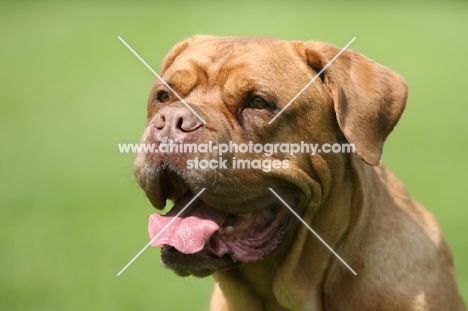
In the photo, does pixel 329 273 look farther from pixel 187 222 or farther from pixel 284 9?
pixel 284 9

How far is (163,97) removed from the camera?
17.8 feet

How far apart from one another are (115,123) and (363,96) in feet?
32.7

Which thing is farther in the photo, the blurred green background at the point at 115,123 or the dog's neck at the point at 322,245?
the blurred green background at the point at 115,123

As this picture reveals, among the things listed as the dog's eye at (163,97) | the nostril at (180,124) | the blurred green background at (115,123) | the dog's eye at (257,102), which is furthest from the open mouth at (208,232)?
the blurred green background at (115,123)

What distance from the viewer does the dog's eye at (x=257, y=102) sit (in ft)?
16.4

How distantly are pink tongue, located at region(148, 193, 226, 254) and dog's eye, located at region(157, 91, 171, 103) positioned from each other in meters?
0.64

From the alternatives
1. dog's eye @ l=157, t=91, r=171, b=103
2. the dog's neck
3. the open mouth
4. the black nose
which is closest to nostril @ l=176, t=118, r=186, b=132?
the black nose

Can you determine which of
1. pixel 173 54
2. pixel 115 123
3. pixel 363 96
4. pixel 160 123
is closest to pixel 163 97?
pixel 173 54

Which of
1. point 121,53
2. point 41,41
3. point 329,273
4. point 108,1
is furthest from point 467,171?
point 108,1

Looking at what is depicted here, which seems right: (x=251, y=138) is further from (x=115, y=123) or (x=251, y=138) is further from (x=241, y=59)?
(x=115, y=123)

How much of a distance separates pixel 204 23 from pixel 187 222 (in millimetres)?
16430

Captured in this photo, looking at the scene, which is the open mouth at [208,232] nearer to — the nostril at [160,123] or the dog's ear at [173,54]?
the nostril at [160,123]

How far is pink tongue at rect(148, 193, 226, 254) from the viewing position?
15.8ft

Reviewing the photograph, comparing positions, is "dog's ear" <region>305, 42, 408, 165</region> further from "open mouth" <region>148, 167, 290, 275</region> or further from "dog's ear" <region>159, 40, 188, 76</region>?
"dog's ear" <region>159, 40, 188, 76</region>
